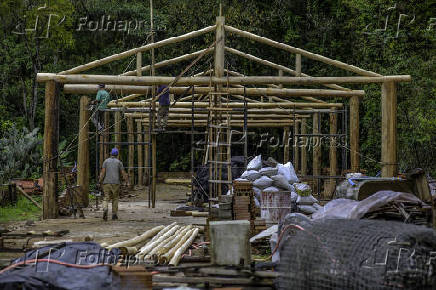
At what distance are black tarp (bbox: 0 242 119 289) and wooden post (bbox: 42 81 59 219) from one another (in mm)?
7701

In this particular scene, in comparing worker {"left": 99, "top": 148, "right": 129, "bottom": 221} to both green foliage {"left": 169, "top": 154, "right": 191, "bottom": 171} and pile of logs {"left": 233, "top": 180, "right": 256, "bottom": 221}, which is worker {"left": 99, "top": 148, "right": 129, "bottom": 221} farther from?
green foliage {"left": 169, "top": 154, "right": 191, "bottom": 171}

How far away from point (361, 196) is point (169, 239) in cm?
341

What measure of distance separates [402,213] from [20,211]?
11892mm

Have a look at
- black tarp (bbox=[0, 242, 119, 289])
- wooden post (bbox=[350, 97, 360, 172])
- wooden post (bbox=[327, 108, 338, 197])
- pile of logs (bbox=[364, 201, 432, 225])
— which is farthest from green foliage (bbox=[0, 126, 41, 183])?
pile of logs (bbox=[364, 201, 432, 225])

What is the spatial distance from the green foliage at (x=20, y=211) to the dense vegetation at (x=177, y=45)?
605cm

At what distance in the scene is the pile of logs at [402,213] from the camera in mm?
8930

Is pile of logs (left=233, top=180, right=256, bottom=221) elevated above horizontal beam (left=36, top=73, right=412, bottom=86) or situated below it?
below

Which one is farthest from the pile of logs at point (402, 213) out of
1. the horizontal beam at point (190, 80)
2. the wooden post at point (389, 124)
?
the horizontal beam at point (190, 80)

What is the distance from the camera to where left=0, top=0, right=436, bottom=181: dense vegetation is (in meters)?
26.2

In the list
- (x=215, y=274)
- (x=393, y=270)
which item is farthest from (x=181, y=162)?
(x=393, y=270)

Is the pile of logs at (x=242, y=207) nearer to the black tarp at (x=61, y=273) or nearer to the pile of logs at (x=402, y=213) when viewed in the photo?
the pile of logs at (x=402, y=213)

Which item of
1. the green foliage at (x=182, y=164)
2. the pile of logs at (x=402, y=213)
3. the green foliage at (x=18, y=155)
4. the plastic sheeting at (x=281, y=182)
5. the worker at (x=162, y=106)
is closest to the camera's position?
the pile of logs at (x=402, y=213)

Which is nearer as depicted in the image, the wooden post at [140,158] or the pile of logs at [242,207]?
the pile of logs at [242,207]

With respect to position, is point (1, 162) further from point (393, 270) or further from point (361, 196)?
point (393, 270)
